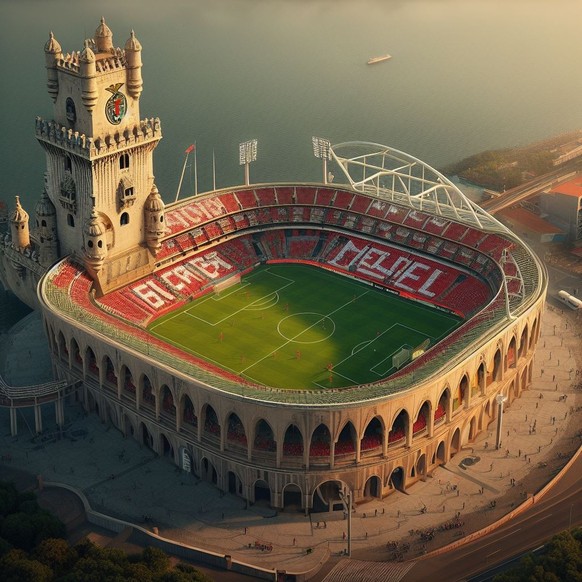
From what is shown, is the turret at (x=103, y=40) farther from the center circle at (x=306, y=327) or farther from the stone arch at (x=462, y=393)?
the stone arch at (x=462, y=393)

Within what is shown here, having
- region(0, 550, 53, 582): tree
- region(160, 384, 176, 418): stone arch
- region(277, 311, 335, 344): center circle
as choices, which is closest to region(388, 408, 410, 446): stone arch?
region(160, 384, 176, 418): stone arch

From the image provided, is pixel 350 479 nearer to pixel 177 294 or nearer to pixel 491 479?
pixel 491 479

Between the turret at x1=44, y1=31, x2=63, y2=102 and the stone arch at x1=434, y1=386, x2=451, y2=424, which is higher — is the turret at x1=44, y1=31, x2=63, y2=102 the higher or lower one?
the higher one

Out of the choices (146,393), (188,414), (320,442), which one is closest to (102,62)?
(146,393)

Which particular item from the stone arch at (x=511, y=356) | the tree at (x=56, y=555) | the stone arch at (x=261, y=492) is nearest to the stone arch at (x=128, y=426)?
the stone arch at (x=261, y=492)

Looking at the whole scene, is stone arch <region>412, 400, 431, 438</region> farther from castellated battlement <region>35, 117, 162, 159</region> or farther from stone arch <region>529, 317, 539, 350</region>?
castellated battlement <region>35, 117, 162, 159</region>

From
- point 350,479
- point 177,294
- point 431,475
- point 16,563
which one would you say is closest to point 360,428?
point 350,479
